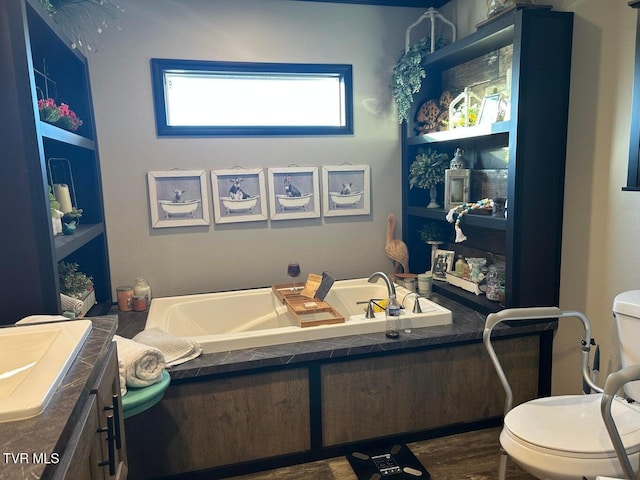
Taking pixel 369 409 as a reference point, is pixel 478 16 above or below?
above

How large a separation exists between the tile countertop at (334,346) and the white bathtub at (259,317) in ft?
0.14

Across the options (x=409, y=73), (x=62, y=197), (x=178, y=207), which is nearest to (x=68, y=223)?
(x=62, y=197)

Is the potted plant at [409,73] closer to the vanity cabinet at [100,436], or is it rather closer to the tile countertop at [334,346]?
the tile countertop at [334,346]

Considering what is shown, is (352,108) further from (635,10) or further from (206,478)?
(206,478)

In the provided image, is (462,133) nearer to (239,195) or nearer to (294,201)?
(294,201)

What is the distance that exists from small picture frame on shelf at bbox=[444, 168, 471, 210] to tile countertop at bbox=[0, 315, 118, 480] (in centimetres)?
242

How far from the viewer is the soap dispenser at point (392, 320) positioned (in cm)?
237

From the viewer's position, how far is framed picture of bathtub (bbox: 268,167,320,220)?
3.22 meters

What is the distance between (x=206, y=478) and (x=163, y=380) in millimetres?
679

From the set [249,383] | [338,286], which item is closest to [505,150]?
[338,286]

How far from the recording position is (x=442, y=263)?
3256 mm

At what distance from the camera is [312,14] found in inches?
124

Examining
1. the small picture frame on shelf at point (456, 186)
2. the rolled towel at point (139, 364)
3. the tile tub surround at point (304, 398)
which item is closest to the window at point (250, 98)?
the small picture frame on shelf at point (456, 186)

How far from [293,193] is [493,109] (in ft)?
4.60
